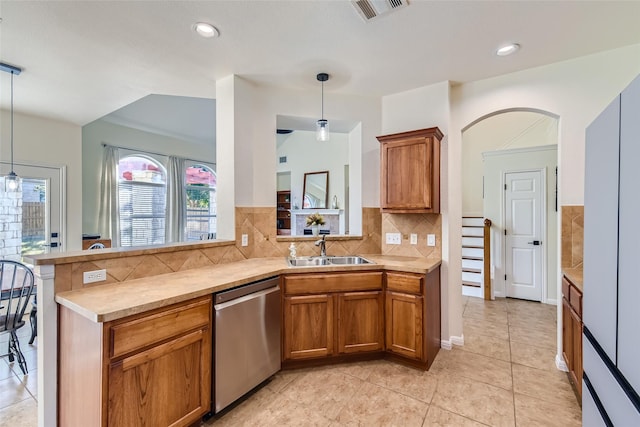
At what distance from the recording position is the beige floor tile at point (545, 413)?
6.36 feet

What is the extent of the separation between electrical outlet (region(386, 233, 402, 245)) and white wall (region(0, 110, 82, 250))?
472 centimetres

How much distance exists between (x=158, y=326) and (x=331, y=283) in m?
1.38

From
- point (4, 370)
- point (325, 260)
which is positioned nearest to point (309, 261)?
point (325, 260)

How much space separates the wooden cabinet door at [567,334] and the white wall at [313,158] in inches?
211

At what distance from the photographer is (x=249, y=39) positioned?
90.7 inches

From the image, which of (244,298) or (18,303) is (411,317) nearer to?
(244,298)

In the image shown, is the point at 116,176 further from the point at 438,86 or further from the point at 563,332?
the point at 563,332

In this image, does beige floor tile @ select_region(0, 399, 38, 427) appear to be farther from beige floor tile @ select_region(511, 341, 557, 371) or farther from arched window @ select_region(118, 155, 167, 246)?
beige floor tile @ select_region(511, 341, 557, 371)

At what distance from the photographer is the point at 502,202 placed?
4.75 meters

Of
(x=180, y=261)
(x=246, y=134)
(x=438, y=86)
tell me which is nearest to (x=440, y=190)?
(x=438, y=86)

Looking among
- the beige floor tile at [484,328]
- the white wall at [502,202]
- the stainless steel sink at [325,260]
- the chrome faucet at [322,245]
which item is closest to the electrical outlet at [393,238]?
the stainless steel sink at [325,260]

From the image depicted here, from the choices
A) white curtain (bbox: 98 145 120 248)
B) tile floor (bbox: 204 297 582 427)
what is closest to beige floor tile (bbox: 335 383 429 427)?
tile floor (bbox: 204 297 582 427)

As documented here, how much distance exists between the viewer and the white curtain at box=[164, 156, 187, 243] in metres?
6.01

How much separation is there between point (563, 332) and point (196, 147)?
6.83 metres
